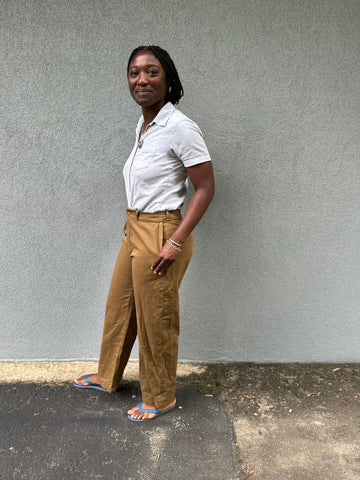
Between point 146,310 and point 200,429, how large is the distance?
73cm

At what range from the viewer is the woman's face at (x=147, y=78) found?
2035 millimetres

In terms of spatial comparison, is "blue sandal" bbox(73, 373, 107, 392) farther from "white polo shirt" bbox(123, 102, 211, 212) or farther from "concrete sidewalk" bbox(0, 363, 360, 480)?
"white polo shirt" bbox(123, 102, 211, 212)

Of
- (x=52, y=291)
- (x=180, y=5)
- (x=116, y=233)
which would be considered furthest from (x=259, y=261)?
(x=180, y=5)

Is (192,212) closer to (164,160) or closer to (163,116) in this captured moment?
(164,160)

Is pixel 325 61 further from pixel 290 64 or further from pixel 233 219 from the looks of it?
pixel 233 219

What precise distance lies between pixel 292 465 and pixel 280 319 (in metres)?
1.01

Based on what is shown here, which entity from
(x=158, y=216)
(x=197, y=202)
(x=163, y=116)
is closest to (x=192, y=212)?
(x=197, y=202)

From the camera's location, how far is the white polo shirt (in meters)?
2.04

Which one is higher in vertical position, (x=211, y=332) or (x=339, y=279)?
(x=339, y=279)

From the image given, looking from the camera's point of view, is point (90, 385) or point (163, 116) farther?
point (90, 385)

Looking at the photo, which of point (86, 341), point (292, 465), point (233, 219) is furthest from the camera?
point (86, 341)

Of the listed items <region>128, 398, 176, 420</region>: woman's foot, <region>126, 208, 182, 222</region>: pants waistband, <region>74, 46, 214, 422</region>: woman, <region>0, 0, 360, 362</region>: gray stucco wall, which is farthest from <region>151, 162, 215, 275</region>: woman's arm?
<region>128, 398, 176, 420</region>: woman's foot

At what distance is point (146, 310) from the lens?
2234 mm

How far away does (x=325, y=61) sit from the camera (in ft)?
8.23
